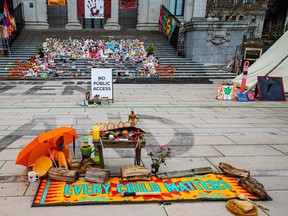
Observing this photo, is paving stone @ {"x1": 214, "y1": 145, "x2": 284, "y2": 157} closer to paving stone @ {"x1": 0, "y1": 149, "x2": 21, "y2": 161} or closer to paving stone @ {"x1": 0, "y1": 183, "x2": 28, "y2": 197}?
paving stone @ {"x1": 0, "y1": 183, "x2": 28, "y2": 197}

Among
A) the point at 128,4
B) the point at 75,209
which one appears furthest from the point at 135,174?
the point at 128,4

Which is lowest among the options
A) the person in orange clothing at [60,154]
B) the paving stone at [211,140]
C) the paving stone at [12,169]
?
the paving stone at [12,169]

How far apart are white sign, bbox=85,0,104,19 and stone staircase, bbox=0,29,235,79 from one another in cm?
163

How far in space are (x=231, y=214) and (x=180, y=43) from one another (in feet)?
61.3

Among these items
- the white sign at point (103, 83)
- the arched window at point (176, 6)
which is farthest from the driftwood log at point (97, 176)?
the arched window at point (176, 6)

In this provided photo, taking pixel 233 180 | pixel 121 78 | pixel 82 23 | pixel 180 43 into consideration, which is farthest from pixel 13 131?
pixel 82 23

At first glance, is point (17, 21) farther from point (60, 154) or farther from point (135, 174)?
point (135, 174)

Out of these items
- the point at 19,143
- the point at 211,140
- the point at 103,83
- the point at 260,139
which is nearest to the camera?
the point at 19,143

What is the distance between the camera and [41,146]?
14.1ft

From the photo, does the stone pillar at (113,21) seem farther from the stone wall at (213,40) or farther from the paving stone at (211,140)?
the paving stone at (211,140)

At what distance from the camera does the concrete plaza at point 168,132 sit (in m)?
3.63

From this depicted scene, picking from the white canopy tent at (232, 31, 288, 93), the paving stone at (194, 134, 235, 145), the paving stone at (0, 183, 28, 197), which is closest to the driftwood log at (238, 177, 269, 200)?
the paving stone at (194, 134, 235, 145)

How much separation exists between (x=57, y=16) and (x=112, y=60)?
11.6 meters

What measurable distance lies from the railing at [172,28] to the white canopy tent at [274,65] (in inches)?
320
